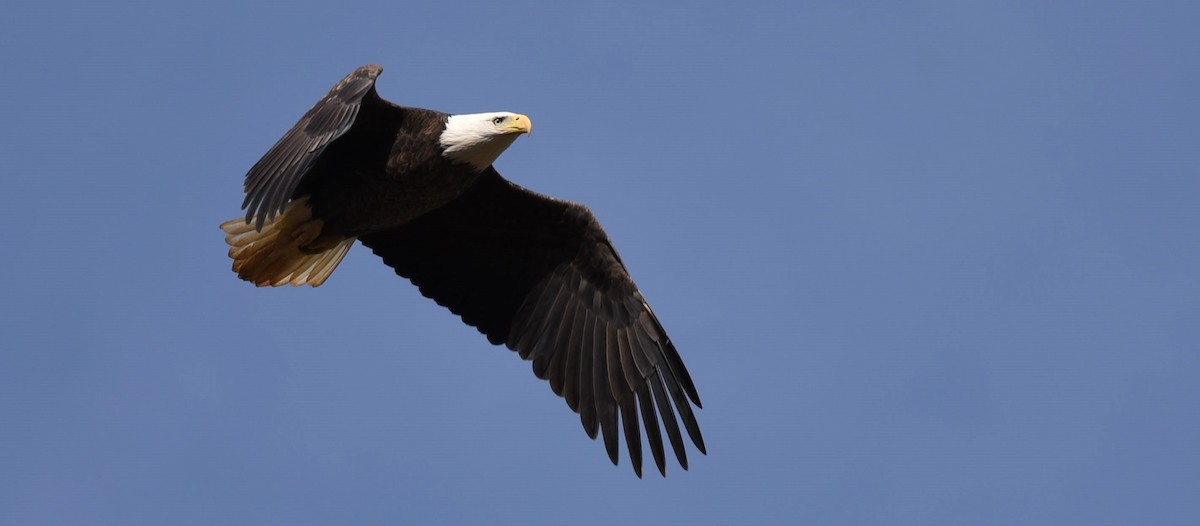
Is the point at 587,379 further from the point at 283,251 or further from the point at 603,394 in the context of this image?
the point at 283,251

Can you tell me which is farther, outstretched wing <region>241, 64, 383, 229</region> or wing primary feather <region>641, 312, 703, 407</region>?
wing primary feather <region>641, 312, 703, 407</region>

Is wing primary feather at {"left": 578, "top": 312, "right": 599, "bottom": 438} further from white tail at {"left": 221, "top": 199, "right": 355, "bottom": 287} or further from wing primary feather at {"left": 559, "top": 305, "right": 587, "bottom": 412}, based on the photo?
white tail at {"left": 221, "top": 199, "right": 355, "bottom": 287}

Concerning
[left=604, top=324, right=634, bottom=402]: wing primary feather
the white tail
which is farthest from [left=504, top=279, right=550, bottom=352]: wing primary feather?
the white tail

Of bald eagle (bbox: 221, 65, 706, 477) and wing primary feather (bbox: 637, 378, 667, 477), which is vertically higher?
bald eagle (bbox: 221, 65, 706, 477)

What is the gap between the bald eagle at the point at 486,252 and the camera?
10984 millimetres

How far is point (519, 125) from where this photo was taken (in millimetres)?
10984

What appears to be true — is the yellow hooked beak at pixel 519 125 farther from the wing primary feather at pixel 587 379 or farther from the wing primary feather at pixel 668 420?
the wing primary feather at pixel 668 420

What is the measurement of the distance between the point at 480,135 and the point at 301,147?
47.5 inches

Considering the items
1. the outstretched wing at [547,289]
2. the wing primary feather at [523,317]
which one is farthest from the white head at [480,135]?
the wing primary feather at [523,317]

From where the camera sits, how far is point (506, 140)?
11023mm

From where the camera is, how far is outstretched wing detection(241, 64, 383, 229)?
9.93 metres

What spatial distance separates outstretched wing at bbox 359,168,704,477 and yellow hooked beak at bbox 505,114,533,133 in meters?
0.82

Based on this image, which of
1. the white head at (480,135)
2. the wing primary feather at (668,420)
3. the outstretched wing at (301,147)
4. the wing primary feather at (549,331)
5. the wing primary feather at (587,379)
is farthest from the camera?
the wing primary feather at (549,331)

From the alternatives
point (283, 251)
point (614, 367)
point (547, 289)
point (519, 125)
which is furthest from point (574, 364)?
point (283, 251)
